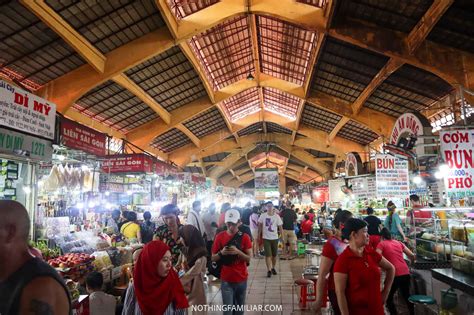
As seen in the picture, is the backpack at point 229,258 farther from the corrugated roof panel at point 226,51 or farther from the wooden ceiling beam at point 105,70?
the corrugated roof panel at point 226,51

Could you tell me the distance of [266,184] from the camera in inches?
792

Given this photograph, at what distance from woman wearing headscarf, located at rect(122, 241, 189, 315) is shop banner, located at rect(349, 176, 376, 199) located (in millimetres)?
9941

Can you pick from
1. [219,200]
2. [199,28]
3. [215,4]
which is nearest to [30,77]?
[199,28]

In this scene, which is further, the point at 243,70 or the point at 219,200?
the point at 219,200

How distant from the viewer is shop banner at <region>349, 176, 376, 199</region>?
11380mm

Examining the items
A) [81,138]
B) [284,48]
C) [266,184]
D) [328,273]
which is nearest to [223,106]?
[266,184]

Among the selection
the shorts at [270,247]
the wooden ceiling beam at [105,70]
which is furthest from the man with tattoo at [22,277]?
the wooden ceiling beam at [105,70]

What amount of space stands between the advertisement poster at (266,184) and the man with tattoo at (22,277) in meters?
18.6

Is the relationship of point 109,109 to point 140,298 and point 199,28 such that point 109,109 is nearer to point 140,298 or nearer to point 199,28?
point 199,28

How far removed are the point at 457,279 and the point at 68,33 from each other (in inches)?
337

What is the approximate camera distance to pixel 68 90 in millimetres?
9672

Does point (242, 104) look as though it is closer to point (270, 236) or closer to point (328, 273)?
point (270, 236)

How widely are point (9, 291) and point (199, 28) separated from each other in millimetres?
9240

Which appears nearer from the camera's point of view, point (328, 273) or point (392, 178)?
point (328, 273)
